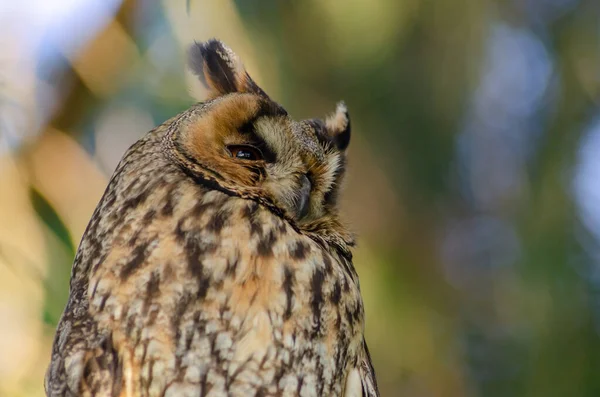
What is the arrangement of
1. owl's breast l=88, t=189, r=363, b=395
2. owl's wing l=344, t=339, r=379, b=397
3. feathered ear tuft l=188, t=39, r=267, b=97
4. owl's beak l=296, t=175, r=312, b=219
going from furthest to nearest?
feathered ear tuft l=188, t=39, r=267, b=97 < owl's beak l=296, t=175, r=312, b=219 < owl's wing l=344, t=339, r=379, b=397 < owl's breast l=88, t=189, r=363, b=395

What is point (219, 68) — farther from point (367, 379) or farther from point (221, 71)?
point (367, 379)

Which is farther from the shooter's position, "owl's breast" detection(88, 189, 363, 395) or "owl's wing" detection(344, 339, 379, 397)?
"owl's wing" detection(344, 339, 379, 397)

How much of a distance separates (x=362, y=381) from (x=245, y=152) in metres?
0.60

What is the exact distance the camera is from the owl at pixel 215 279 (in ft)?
4.63

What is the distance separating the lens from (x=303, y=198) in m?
1.70

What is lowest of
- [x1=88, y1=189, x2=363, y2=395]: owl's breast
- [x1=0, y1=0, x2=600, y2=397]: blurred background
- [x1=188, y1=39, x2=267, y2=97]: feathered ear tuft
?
[x1=88, y1=189, x2=363, y2=395]: owl's breast

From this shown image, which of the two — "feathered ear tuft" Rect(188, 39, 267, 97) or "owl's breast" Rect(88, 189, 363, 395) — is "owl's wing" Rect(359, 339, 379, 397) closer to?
"owl's breast" Rect(88, 189, 363, 395)

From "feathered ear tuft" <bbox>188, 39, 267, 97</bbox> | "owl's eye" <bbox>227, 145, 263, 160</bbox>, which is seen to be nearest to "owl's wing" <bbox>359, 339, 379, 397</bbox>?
"owl's eye" <bbox>227, 145, 263, 160</bbox>

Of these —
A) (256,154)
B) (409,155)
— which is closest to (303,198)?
(256,154)

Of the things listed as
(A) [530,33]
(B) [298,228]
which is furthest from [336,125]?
(A) [530,33]

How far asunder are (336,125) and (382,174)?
281cm

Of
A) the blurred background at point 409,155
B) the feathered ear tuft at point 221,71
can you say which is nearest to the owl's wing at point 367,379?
the feathered ear tuft at point 221,71

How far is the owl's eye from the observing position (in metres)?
1.67

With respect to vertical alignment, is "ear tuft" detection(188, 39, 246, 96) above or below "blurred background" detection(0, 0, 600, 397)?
below
